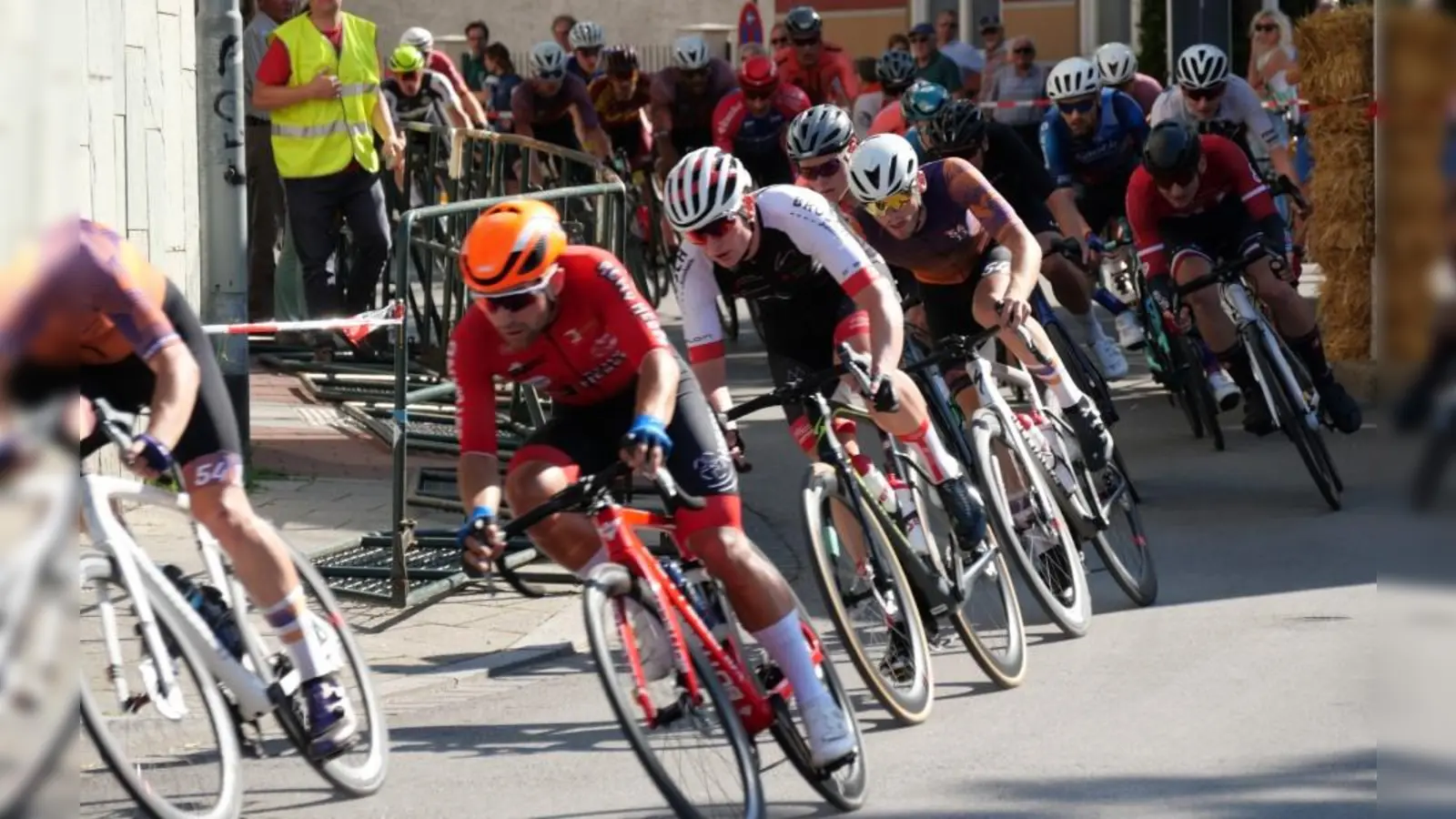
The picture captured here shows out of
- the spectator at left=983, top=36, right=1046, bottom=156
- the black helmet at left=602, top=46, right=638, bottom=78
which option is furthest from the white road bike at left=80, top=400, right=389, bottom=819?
the spectator at left=983, top=36, right=1046, bottom=156

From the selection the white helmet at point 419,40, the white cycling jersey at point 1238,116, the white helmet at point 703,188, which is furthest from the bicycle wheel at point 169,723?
the white helmet at point 419,40

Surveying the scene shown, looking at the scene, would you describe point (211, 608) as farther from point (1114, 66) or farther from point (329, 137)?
point (1114, 66)

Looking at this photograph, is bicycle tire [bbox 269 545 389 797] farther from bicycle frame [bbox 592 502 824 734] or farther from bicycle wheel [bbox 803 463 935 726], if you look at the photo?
bicycle wheel [bbox 803 463 935 726]

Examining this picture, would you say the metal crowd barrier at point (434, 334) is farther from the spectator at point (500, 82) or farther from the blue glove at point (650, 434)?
the spectator at point (500, 82)

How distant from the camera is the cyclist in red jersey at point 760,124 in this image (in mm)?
15031

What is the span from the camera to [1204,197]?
10.3 m

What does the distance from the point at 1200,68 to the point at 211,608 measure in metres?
8.77

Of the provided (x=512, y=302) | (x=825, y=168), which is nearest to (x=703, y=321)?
(x=512, y=302)

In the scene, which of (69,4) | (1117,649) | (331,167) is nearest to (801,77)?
(331,167)

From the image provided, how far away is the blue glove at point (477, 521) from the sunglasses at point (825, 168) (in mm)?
3676

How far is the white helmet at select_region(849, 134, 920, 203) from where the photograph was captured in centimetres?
750

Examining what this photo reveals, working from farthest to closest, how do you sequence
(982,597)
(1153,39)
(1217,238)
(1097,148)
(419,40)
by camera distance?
(1153,39) < (419,40) < (1097,148) < (1217,238) < (982,597)

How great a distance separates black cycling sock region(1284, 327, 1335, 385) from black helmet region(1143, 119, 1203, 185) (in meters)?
0.93

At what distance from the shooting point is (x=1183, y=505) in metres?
10.0
